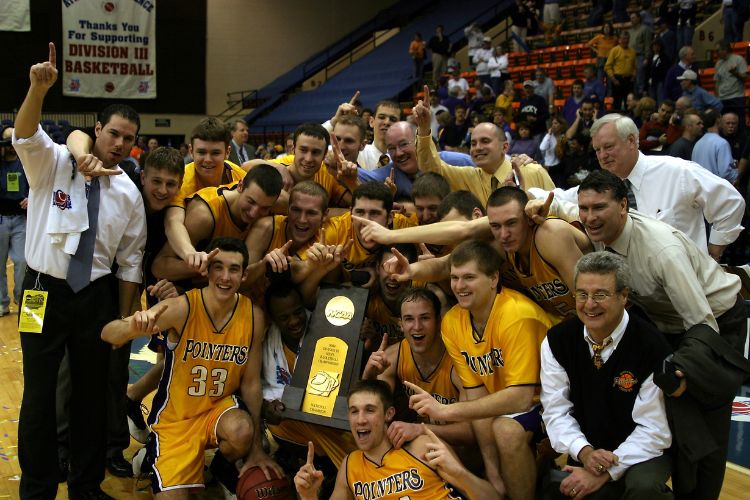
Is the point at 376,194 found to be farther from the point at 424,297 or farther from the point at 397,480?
the point at 397,480

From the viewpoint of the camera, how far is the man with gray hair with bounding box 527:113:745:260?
4.81m

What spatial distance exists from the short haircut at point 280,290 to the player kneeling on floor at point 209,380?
0.29m

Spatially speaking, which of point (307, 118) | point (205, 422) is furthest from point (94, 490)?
point (307, 118)

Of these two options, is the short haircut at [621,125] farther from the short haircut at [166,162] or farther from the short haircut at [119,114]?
the short haircut at [119,114]

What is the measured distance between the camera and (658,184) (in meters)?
4.87

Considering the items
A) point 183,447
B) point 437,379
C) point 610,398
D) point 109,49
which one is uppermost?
point 109,49

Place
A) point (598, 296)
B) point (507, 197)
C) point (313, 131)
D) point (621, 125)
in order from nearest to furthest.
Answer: point (598, 296) → point (507, 197) → point (621, 125) → point (313, 131)

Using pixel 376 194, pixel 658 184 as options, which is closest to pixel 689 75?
pixel 658 184

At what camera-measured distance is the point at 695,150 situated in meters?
8.75

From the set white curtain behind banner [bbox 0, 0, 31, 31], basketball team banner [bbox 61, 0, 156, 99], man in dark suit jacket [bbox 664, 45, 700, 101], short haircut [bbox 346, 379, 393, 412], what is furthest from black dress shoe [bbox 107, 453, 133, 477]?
white curtain behind banner [bbox 0, 0, 31, 31]

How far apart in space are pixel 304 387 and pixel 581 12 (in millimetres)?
16141

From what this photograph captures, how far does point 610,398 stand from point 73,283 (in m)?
2.87

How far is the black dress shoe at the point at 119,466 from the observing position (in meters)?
5.11

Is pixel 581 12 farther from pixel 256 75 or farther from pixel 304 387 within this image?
pixel 304 387
